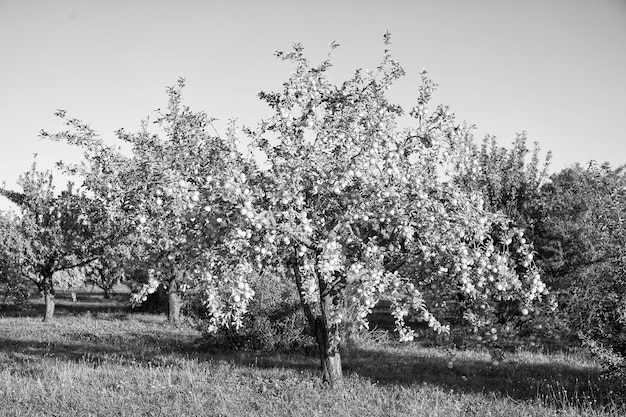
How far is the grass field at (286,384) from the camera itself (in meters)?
9.50

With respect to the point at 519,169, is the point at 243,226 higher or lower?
lower

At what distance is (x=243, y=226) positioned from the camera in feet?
26.2

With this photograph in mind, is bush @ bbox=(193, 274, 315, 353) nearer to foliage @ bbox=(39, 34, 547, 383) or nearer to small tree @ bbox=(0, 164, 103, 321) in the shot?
foliage @ bbox=(39, 34, 547, 383)

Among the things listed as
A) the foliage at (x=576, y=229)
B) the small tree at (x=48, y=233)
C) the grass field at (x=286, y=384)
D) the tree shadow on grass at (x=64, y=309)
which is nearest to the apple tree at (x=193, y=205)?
the grass field at (x=286, y=384)

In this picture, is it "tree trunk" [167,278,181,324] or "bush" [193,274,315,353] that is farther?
"tree trunk" [167,278,181,324]

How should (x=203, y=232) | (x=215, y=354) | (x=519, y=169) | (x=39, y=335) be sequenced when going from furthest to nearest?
1. (x=519, y=169)
2. (x=39, y=335)
3. (x=215, y=354)
4. (x=203, y=232)

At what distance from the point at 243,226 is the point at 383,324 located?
66.9 ft

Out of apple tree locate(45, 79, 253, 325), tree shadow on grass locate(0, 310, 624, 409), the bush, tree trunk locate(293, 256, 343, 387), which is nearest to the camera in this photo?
apple tree locate(45, 79, 253, 325)

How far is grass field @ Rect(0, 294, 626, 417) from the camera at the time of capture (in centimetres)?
950

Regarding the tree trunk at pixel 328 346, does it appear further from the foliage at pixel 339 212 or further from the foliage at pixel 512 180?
the foliage at pixel 512 180

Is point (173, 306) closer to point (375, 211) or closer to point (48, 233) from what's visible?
point (48, 233)

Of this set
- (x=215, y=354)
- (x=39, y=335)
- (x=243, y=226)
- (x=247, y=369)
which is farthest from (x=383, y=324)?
(x=243, y=226)

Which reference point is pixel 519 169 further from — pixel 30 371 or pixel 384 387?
pixel 30 371

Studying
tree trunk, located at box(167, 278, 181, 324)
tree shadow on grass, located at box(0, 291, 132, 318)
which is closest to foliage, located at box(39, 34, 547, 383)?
tree trunk, located at box(167, 278, 181, 324)
